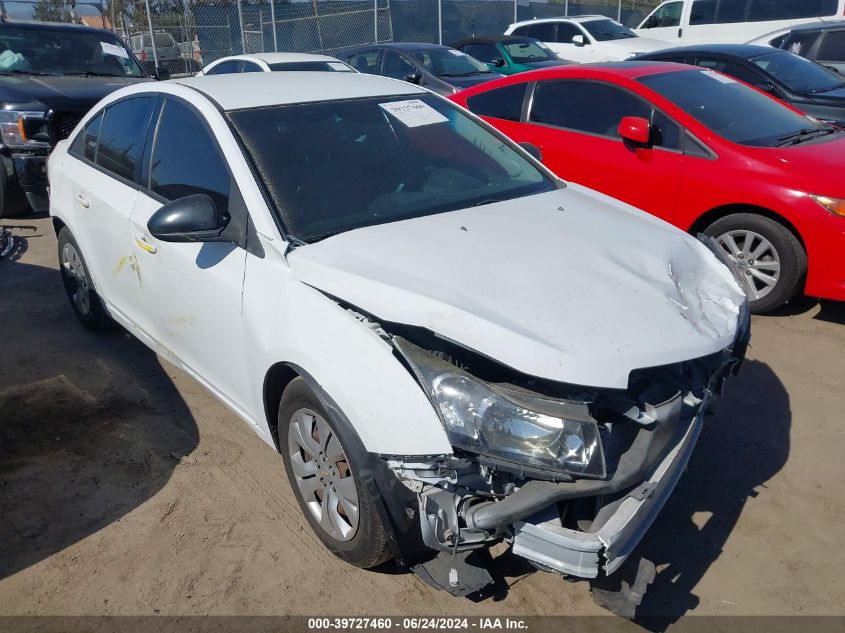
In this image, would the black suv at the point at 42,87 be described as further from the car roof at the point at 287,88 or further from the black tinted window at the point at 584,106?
the black tinted window at the point at 584,106

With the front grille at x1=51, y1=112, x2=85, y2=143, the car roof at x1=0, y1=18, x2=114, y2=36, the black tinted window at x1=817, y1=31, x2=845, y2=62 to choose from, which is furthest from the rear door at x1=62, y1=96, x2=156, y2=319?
the black tinted window at x1=817, y1=31, x2=845, y2=62

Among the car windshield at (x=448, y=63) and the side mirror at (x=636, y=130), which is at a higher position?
the side mirror at (x=636, y=130)

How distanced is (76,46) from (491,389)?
8.21 meters

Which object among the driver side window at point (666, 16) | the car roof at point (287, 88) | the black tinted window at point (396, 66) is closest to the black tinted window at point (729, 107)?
the car roof at point (287, 88)

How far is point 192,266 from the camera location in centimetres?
325

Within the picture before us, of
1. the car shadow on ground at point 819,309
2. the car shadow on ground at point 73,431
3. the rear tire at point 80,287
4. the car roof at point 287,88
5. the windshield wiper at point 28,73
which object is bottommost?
the car shadow on ground at point 73,431

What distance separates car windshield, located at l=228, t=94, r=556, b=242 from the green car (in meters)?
10.0

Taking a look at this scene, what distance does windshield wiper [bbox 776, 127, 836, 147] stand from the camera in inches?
206

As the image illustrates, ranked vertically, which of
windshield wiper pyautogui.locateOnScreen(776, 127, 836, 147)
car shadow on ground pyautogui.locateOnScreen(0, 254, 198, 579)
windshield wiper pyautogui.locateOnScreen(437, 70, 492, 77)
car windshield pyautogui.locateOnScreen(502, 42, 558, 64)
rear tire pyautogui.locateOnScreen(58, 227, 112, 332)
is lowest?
car shadow on ground pyautogui.locateOnScreen(0, 254, 198, 579)

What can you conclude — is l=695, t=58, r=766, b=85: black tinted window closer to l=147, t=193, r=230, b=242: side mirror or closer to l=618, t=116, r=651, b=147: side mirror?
l=618, t=116, r=651, b=147: side mirror

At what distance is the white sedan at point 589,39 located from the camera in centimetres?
1491

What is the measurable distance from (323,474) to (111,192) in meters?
2.19

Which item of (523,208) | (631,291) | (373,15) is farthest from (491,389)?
(373,15)

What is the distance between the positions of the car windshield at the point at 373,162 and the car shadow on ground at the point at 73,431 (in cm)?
151
